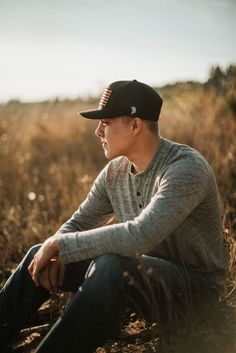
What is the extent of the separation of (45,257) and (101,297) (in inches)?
17.6

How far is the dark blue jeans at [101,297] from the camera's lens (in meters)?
2.06

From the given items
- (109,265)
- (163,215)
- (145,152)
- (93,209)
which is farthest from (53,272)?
(145,152)

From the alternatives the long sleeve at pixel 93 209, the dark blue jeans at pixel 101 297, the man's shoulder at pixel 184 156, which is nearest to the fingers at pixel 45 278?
the dark blue jeans at pixel 101 297

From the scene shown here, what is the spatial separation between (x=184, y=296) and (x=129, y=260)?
433 millimetres

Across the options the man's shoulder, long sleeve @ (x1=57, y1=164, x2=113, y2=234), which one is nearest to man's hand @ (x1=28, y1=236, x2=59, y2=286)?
long sleeve @ (x1=57, y1=164, x2=113, y2=234)

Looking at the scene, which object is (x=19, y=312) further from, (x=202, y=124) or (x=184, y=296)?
(x=202, y=124)

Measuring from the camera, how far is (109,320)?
210 cm

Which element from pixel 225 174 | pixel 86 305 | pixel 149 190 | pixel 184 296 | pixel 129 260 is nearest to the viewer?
pixel 86 305

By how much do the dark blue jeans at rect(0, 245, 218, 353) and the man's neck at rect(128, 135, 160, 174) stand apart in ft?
2.03

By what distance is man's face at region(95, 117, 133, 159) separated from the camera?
261cm

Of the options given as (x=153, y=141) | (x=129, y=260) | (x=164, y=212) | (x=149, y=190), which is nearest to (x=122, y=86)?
(x=153, y=141)

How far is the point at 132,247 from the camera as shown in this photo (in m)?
2.17

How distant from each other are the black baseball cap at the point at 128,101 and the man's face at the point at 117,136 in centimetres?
6

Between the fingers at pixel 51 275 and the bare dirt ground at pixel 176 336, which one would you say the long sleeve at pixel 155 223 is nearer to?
the fingers at pixel 51 275
